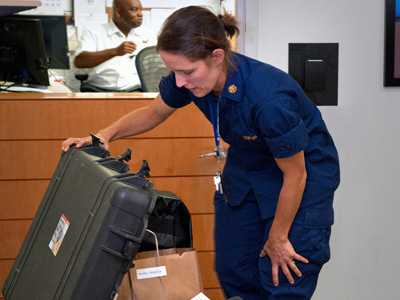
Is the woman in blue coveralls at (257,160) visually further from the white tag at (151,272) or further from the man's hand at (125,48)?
the man's hand at (125,48)

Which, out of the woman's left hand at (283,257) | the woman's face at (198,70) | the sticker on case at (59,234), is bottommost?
the woman's left hand at (283,257)

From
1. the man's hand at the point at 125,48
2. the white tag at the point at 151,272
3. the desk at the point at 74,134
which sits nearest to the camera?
the white tag at the point at 151,272

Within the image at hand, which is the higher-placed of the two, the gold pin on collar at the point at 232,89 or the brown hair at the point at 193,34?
the brown hair at the point at 193,34

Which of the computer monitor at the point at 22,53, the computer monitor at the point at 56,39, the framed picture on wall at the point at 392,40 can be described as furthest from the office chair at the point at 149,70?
the framed picture on wall at the point at 392,40

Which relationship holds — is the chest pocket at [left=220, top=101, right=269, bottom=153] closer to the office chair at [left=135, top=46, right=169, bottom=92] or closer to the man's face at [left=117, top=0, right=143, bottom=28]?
the office chair at [left=135, top=46, right=169, bottom=92]

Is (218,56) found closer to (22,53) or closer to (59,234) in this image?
(59,234)

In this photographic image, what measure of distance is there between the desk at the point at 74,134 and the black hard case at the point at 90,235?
1.01m

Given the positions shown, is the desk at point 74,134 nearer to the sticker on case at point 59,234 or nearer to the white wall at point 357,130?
the white wall at point 357,130

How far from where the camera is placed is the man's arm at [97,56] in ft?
13.9

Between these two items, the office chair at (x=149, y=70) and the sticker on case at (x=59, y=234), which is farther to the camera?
the office chair at (x=149, y=70)

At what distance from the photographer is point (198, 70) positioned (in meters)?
1.40

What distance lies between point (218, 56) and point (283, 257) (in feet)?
1.61

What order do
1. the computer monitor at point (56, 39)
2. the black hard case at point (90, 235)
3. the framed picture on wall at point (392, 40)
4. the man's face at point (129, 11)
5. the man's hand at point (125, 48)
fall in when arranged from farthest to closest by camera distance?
1. the man's face at point (129, 11)
2. the man's hand at point (125, 48)
3. the computer monitor at point (56, 39)
4. the framed picture on wall at point (392, 40)
5. the black hard case at point (90, 235)

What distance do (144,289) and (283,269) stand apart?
50cm
